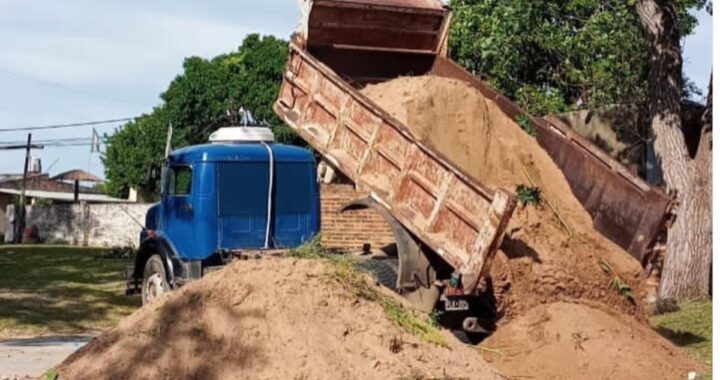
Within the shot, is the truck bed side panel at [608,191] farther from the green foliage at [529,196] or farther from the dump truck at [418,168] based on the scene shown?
the green foliage at [529,196]

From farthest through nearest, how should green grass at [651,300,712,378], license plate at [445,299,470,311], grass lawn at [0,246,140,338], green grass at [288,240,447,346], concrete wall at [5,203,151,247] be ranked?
concrete wall at [5,203,151,247] < grass lawn at [0,246,140,338] < green grass at [651,300,712,378] < license plate at [445,299,470,311] < green grass at [288,240,447,346]

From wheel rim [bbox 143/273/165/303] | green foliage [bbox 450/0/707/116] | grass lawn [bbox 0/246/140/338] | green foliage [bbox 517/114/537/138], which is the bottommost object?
grass lawn [bbox 0/246/140/338]

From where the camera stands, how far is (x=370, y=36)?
44.7 feet

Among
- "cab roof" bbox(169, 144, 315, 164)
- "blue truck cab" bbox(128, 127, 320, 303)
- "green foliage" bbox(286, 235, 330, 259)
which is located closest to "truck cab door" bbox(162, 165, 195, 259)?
"blue truck cab" bbox(128, 127, 320, 303)

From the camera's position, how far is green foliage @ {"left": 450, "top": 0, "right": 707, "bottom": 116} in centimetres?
2400

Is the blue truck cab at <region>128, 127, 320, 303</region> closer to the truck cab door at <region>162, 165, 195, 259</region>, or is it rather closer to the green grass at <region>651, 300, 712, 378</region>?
the truck cab door at <region>162, 165, 195, 259</region>

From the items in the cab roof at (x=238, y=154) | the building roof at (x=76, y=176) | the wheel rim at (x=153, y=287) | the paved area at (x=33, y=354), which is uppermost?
the cab roof at (x=238, y=154)

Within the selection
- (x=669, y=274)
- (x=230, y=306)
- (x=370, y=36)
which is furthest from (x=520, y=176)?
(x=669, y=274)

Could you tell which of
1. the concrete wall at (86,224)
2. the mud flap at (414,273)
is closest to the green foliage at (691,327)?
the mud flap at (414,273)

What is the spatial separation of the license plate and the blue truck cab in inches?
118

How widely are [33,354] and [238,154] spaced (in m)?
3.24

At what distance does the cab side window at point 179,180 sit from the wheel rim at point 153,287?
1106 mm

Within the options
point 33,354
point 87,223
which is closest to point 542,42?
point 33,354

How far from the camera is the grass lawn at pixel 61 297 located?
53.7 ft
